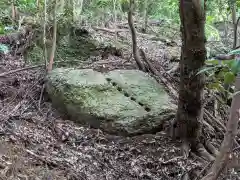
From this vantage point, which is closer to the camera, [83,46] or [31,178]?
[31,178]

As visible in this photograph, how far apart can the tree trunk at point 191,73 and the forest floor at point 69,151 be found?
261 millimetres

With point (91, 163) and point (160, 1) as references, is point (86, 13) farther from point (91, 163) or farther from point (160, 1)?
point (91, 163)

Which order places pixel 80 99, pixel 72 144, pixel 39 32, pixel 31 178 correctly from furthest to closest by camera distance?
pixel 39 32 < pixel 80 99 < pixel 72 144 < pixel 31 178

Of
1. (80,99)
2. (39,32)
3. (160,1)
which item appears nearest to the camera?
(80,99)

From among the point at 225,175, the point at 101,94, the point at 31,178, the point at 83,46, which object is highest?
the point at 83,46

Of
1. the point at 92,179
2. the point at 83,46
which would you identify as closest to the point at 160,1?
the point at 83,46

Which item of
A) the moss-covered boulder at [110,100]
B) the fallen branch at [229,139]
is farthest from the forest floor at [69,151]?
the fallen branch at [229,139]

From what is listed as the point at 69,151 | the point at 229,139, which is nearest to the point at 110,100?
the point at 69,151

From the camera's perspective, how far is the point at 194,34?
382 cm

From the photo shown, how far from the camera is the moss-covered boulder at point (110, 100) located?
14.5 feet

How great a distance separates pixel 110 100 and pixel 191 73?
122cm

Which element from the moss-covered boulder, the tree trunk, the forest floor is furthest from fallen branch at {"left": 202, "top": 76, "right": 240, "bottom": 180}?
the moss-covered boulder

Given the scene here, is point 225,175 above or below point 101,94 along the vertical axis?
below

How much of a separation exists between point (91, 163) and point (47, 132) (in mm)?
713
